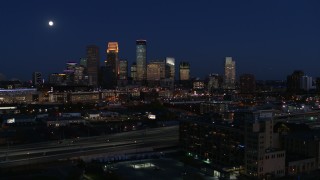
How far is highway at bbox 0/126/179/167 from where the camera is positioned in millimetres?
11773

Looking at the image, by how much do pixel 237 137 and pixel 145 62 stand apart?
53770 mm

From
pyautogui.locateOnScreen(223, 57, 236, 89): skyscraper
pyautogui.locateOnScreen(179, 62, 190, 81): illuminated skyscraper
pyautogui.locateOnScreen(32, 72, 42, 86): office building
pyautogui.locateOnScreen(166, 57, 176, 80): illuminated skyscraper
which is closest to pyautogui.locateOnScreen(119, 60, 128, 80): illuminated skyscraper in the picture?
pyautogui.locateOnScreen(166, 57, 176, 80): illuminated skyscraper

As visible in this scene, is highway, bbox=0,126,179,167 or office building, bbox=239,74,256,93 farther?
office building, bbox=239,74,256,93

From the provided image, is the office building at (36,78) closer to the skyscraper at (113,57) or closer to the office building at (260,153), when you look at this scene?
the skyscraper at (113,57)

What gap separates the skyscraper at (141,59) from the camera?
62.7 m

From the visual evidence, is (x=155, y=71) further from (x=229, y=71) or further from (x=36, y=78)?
(x=36, y=78)

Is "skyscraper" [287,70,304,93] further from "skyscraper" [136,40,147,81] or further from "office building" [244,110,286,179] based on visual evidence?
"office building" [244,110,286,179]

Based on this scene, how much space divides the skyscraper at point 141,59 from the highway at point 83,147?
4677 cm

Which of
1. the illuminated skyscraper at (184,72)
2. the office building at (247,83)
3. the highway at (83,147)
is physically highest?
the illuminated skyscraper at (184,72)

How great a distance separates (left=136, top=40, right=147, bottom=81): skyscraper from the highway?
46.8 meters

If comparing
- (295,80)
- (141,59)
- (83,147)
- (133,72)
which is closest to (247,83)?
(295,80)

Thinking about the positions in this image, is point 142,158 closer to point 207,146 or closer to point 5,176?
point 207,146

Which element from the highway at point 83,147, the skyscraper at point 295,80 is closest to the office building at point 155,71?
the skyscraper at point 295,80

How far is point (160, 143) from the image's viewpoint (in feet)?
46.1
